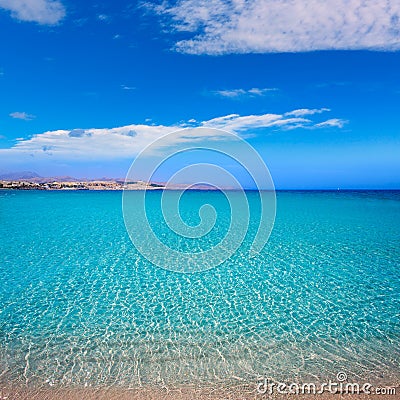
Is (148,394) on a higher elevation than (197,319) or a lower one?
→ lower

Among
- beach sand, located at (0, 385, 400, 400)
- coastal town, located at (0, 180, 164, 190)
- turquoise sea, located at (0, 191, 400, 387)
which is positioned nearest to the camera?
beach sand, located at (0, 385, 400, 400)

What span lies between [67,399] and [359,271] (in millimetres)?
12448

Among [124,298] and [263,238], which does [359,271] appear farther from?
[124,298]

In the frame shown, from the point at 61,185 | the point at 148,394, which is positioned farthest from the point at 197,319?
the point at 61,185

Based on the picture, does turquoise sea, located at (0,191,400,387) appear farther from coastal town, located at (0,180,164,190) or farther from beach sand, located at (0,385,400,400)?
coastal town, located at (0,180,164,190)

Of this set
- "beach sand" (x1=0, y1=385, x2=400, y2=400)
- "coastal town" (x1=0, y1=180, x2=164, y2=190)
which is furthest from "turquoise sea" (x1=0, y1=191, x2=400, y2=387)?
"coastal town" (x1=0, y1=180, x2=164, y2=190)

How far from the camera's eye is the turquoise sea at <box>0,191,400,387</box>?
6977mm

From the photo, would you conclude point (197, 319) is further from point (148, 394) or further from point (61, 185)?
point (61, 185)

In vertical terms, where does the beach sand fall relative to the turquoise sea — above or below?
below

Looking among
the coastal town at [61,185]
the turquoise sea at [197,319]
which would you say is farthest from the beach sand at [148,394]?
the coastal town at [61,185]

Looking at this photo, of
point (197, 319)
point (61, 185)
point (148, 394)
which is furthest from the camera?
point (61, 185)

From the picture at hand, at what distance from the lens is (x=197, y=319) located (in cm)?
933

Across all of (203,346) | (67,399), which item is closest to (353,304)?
(203,346)

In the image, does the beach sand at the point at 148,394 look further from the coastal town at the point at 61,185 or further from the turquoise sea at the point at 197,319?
the coastal town at the point at 61,185
